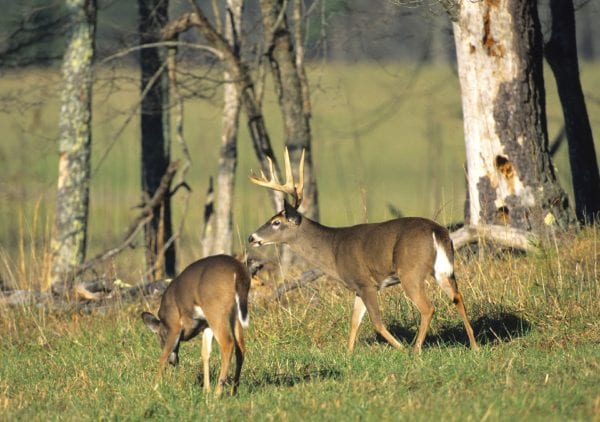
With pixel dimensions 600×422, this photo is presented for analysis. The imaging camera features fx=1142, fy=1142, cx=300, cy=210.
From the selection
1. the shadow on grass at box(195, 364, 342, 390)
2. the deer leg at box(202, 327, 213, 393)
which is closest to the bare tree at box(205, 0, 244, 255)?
the shadow on grass at box(195, 364, 342, 390)

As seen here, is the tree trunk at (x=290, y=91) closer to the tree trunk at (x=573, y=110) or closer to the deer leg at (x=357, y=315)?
the tree trunk at (x=573, y=110)

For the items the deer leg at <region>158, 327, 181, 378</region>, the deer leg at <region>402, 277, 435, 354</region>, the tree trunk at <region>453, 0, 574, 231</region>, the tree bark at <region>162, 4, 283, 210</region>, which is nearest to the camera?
the deer leg at <region>158, 327, 181, 378</region>

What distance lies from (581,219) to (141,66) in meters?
6.69

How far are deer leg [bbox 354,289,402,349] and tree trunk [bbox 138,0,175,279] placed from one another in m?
4.92

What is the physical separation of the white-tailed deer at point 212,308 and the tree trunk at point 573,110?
22.7 feet

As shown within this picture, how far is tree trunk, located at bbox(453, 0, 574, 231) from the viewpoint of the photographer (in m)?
11.2

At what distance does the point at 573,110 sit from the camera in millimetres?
13250

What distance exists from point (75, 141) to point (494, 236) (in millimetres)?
6316

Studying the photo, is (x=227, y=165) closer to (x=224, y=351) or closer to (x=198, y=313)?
(x=198, y=313)

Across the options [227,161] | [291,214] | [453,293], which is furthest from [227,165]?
[453,293]

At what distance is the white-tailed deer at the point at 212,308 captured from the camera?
693 centimetres

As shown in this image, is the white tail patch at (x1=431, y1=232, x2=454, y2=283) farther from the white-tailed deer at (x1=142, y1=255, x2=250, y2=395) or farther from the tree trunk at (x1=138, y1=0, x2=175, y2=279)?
the tree trunk at (x1=138, y1=0, x2=175, y2=279)

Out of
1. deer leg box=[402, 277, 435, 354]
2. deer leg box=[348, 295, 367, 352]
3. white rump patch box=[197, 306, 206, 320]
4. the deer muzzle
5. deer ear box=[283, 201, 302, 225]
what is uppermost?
deer ear box=[283, 201, 302, 225]

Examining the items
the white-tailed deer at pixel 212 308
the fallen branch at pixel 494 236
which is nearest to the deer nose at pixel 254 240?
the fallen branch at pixel 494 236
